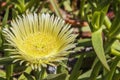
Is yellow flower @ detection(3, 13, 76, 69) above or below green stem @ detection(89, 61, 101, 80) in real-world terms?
above

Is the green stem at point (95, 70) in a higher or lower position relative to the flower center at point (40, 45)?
lower

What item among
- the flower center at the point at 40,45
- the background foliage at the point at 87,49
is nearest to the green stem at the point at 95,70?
the background foliage at the point at 87,49

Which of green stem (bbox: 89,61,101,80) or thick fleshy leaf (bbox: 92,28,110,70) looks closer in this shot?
thick fleshy leaf (bbox: 92,28,110,70)

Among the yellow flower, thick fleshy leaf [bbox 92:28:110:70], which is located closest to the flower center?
the yellow flower

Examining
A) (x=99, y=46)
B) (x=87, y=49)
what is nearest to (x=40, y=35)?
(x=99, y=46)

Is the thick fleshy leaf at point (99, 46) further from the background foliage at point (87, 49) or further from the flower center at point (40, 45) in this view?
the flower center at point (40, 45)

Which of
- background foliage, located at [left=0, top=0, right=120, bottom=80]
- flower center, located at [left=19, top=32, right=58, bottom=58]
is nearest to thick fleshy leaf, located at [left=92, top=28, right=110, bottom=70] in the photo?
background foliage, located at [left=0, top=0, right=120, bottom=80]

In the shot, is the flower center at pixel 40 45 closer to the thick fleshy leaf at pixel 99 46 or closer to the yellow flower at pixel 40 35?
the yellow flower at pixel 40 35

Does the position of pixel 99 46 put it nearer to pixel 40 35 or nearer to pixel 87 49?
pixel 40 35

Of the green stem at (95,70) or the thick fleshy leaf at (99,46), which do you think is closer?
the thick fleshy leaf at (99,46)

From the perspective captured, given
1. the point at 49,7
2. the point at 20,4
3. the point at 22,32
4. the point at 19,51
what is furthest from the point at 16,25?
the point at 49,7

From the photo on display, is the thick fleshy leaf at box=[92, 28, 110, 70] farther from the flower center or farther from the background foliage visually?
the flower center
